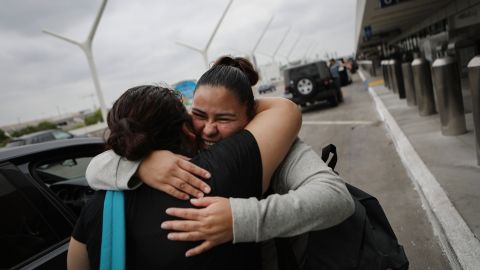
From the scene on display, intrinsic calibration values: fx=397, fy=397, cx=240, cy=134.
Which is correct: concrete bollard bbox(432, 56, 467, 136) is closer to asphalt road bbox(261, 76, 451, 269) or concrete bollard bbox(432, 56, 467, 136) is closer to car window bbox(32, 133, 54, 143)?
asphalt road bbox(261, 76, 451, 269)

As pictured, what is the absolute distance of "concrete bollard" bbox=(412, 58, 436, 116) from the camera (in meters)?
8.17

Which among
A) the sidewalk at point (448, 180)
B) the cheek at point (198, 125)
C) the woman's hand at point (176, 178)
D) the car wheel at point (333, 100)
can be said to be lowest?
the car wheel at point (333, 100)

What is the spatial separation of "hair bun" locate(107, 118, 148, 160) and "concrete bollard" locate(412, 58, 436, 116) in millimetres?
8031

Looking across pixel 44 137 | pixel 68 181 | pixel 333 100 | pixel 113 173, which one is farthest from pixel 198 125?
pixel 44 137

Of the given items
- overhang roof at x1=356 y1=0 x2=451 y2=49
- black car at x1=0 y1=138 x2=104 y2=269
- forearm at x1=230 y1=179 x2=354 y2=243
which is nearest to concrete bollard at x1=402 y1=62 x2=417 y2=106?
overhang roof at x1=356 y1=0 x2=451 y2=49

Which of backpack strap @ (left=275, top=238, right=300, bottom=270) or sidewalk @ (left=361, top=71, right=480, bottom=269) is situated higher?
backpack strap @ (left=275, top=238, right=300, bottom=270)

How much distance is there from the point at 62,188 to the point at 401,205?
11.9 ft

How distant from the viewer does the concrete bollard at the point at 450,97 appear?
6230mm

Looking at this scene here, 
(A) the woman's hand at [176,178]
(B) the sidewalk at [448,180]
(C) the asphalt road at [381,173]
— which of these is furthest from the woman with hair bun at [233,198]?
(C) the asphalt road at [381,173]

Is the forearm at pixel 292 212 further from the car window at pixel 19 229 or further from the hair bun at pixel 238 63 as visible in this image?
the car window at pixel 19 229

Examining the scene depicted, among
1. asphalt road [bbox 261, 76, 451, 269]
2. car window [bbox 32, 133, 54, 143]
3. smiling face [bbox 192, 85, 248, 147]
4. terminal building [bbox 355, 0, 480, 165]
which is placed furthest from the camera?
car window [bbox 32, 133, 54, 143]

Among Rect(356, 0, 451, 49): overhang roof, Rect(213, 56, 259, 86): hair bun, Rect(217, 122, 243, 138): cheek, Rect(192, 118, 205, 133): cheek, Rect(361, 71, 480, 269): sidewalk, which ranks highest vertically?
Rect(356, 0, 451, 49): overhang roof

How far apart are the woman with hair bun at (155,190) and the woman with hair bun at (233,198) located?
1.4 inches

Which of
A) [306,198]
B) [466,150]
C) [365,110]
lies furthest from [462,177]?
[365,110]
